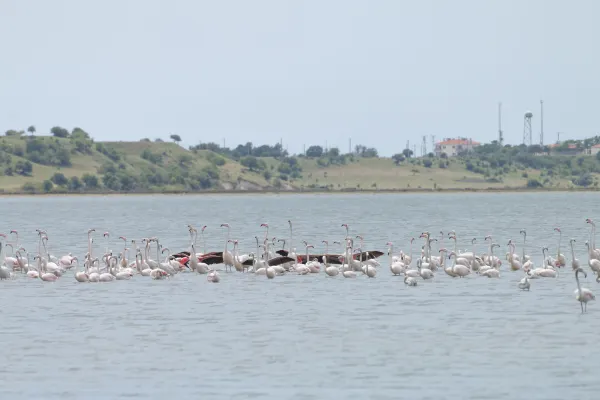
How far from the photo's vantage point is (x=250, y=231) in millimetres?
83438

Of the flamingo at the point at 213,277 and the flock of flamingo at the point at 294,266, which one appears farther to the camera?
the flock of flamingo at the point at 294,266

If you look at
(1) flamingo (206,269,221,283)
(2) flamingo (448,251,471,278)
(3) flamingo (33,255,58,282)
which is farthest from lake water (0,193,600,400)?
(3) flamingo (33,255,58,282)

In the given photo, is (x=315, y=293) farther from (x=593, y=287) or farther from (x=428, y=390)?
(x=428, y=390)

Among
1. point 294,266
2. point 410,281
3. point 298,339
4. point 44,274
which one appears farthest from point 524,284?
point 44,274

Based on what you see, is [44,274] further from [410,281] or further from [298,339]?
[298,339]

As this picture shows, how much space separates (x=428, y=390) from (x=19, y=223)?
81.2 metres

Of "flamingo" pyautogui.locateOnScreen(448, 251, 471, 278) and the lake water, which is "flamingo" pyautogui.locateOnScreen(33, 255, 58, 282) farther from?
"flamingo" pyautogui.locateOnScreen(448, 251, 471, 278)

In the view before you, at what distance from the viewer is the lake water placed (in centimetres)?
2414

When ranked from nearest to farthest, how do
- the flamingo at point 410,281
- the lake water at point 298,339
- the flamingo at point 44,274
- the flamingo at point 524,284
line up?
the lake water at point 298,339 < the flamingo at point 524,284 < the flamingo at point 410,281 < the flamingo at point 44,274

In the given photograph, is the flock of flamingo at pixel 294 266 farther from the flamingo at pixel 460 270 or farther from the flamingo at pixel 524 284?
the flamingo at pixel 524 284

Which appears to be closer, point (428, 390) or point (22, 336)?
point (428, 390)

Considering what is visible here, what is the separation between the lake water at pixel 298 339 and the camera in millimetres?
24141

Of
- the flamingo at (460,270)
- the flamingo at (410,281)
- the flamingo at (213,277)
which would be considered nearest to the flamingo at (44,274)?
the flamingo at (213,277)

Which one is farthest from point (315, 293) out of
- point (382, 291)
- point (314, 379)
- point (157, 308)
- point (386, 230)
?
point (386, 230)
